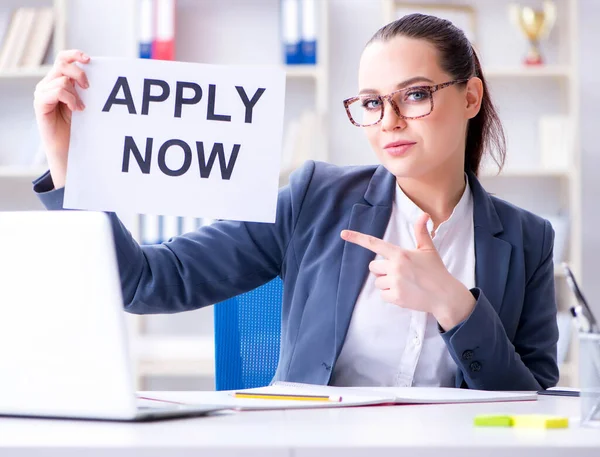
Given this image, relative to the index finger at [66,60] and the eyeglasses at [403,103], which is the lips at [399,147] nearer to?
the eyeglasses at [403,103]

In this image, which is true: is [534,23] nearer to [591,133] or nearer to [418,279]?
[591,133]

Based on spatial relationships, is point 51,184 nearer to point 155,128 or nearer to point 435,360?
point 155,128

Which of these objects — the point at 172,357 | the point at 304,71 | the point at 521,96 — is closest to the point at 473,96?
the point at 304,71

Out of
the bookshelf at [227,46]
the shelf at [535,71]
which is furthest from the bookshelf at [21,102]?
the shelf at [535,71]

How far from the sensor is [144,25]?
152 inches

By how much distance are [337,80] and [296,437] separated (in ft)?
11.6

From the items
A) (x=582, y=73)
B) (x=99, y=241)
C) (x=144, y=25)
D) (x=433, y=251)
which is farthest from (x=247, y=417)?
(x=582, y=73)

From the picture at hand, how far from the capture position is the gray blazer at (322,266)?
1558 millimetres

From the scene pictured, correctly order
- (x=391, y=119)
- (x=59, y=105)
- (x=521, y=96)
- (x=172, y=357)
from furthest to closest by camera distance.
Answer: (x=521, y=96)
(x=172, y=357)
(x=391, y=119)
(x=59, y=105)

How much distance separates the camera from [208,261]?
5.43ft

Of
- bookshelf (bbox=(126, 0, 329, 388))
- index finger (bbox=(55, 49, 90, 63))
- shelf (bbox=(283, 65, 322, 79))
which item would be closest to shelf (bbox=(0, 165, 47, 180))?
bookshelf (bbox=(126, 0, 329, 388))

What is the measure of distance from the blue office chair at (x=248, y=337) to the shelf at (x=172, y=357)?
189 cm

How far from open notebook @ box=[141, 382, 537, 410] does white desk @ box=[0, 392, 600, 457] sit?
0.07 meters

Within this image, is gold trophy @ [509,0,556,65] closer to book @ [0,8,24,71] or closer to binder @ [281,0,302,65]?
binder @ [281,0,302,65]
